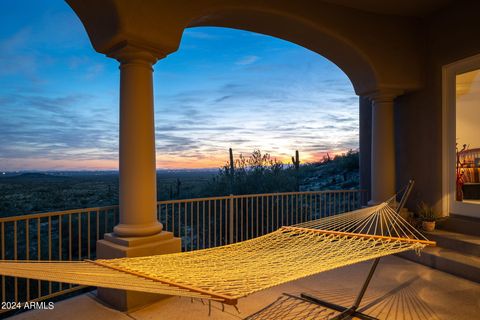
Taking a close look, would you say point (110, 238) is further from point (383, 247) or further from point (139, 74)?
Answer: point (383, 247)

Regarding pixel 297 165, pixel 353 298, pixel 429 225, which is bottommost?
pixel 353 298

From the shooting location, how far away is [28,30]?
252 inches

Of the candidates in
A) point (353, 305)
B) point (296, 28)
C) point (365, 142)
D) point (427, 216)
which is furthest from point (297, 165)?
point (353, 305)

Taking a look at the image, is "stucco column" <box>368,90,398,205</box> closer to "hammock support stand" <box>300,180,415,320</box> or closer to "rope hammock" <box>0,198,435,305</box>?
"rope hammock" <box>0,198,435,305</box>

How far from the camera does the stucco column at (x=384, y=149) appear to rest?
4.70 metres

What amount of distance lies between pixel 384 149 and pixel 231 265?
354cm

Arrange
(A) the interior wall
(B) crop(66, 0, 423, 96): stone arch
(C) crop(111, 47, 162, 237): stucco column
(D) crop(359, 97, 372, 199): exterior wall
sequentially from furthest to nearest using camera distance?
(D) crop(359, 97, 372, 199): exterior wall
(A) the interior wall
(C) crop(111, 47, 162, 237): stucco column
(B) crop(66, 0, 423, 96): stone arch

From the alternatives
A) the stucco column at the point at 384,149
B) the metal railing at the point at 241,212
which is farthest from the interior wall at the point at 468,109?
the metal railing at the point at 241,212

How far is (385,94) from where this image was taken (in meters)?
4.65

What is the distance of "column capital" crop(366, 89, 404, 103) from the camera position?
15.2ft

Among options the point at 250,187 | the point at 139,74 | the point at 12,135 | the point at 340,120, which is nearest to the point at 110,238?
the point at 139,74

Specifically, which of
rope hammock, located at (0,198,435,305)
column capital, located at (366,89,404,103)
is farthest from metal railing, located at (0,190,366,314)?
column capital, located at (366,89,404,103)

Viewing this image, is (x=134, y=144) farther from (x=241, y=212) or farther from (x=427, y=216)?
(x=427, y=216)

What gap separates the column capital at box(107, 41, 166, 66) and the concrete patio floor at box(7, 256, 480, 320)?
206 cm
